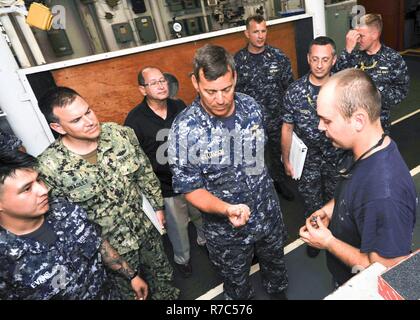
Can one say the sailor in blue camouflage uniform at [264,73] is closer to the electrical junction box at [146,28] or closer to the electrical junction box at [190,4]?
the electrical junction box at [146,28]

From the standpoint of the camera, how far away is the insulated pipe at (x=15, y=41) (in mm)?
2049

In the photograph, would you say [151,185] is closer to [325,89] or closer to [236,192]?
[236,192]

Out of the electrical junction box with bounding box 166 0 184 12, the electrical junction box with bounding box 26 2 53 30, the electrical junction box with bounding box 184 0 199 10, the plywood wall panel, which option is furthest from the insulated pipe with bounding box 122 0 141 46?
the electrical junction box with bounding box 26 2 53 30

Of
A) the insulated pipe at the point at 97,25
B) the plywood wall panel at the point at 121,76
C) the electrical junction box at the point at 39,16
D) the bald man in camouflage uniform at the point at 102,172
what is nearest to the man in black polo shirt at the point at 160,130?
the bald man in camouflage uniform at the point at 102,172

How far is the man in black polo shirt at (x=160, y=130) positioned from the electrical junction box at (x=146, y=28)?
337 cm

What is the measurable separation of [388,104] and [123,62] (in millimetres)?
2347

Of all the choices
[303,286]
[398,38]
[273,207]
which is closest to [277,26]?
[273,207]

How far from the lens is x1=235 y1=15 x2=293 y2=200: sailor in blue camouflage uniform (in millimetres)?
2826

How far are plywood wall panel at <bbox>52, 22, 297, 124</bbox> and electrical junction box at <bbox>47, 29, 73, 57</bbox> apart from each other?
277cm

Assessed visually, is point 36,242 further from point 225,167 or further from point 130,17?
point 130,17

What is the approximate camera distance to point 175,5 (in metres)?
5.25

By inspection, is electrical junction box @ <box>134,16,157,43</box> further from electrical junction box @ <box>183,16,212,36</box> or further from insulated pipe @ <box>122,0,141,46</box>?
electrical junction box @ <box>183,16,212,36</box>

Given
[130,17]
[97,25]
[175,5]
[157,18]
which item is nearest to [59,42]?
[97,25]

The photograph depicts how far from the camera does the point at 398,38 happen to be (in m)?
7.20
